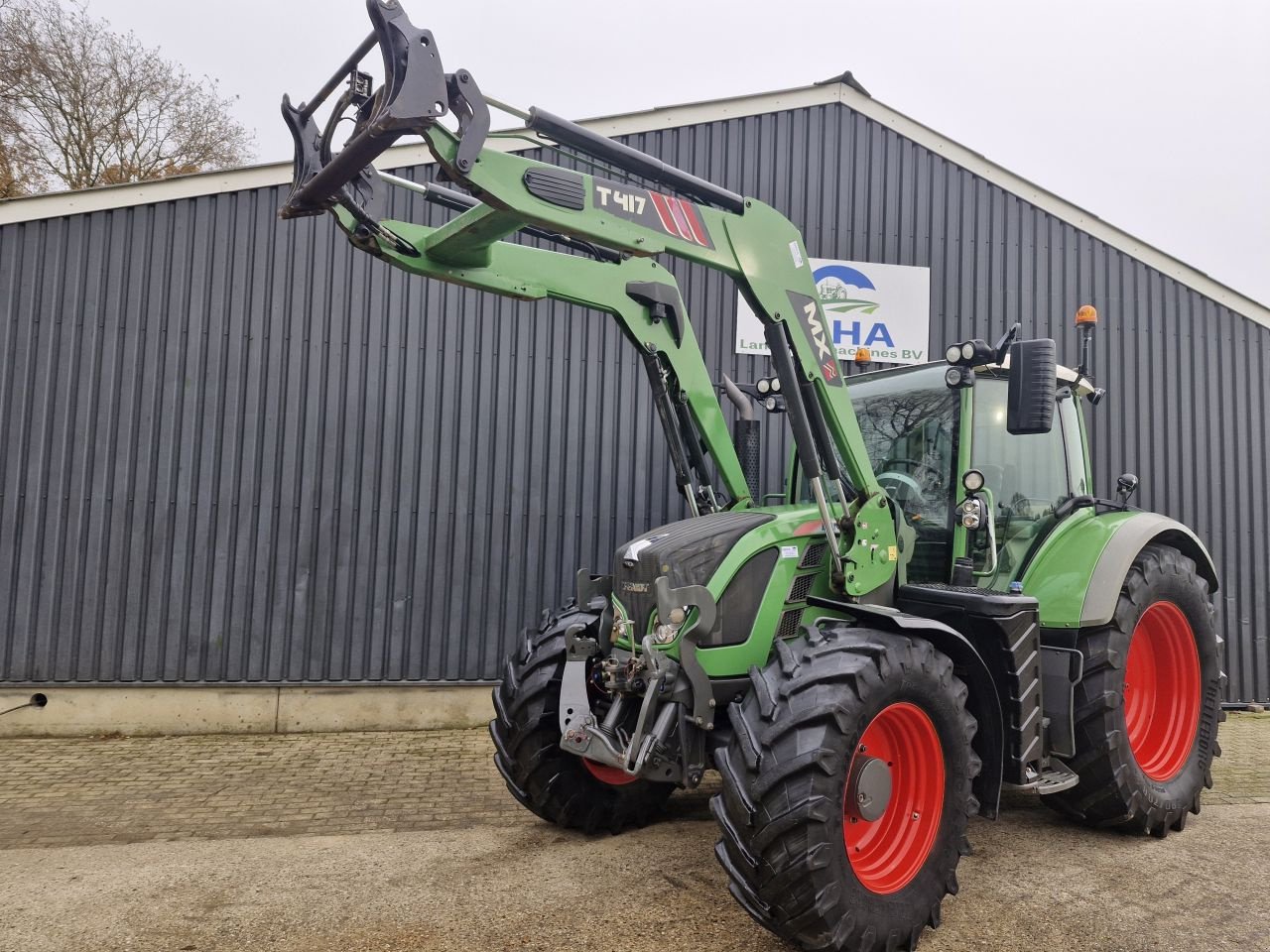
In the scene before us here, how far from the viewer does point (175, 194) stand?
22.1ft

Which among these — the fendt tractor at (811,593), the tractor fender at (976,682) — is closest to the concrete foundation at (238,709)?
the fendt tractor at (811,593)

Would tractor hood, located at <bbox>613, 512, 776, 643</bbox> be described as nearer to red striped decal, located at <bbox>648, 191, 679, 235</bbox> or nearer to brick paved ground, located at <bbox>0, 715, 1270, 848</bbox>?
red striped decal, located at <bbox>648, 191, 679, 235</bbox>

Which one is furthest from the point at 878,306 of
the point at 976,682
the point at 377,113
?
the point at 377,113

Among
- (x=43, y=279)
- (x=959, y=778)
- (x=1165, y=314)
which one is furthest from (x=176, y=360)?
(x=1165, y=314)

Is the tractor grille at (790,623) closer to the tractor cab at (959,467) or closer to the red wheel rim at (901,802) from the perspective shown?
the red wheel rim at (901,802)

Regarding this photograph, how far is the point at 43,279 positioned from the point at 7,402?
3.29 ft

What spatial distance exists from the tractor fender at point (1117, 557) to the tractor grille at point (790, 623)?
1608 millimetres

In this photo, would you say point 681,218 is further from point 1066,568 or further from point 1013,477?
point 1066,568

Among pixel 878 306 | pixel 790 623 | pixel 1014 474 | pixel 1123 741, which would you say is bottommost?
pixel 1123 741

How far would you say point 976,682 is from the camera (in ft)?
12.2

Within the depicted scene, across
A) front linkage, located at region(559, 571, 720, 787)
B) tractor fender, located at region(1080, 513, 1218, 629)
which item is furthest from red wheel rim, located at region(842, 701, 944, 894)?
tractor fender, located at region(1080, 513, 1218, 629)

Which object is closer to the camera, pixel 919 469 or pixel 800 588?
pixel 800 588

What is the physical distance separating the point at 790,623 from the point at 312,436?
465 centimetres

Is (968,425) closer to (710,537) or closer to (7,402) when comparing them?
(710,537)
